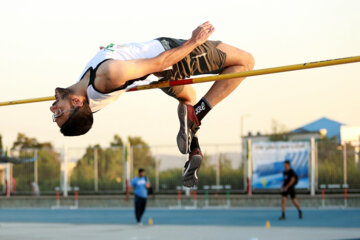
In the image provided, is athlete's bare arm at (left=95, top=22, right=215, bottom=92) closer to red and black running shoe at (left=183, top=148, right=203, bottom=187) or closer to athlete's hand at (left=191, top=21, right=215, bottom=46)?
athlete's hand at (left=191, top=21, right=215, bottom=46)

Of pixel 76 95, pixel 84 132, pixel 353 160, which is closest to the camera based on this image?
pixel 76 95

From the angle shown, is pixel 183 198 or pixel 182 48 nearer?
pixel 182 48

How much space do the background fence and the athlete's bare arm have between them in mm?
23940

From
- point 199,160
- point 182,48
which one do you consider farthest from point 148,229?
point 182,48

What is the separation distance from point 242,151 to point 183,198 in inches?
146

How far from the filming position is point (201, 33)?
640 centimetres

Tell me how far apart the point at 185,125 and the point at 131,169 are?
2581 cm

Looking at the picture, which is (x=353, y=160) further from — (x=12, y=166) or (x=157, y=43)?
(x=157, y=43)

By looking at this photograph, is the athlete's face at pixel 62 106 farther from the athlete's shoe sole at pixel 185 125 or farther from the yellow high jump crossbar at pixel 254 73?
the athlete's shoe sole at pixel 185 125

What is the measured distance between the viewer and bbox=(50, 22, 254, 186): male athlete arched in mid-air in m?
6.23

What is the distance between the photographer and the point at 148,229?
19.3 meters

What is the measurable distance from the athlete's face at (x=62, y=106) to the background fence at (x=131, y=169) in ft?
78.8

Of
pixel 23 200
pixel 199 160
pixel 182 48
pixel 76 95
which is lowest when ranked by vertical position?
pixel 23 200

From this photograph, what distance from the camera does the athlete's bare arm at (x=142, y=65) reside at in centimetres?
610
